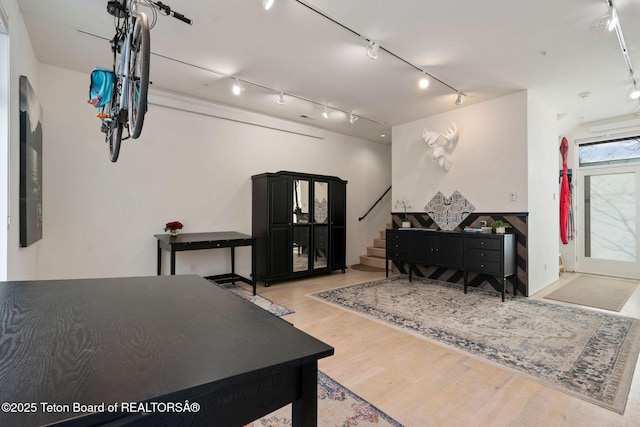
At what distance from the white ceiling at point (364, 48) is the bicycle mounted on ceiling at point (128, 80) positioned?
3.28 feet

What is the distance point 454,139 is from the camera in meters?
5.05

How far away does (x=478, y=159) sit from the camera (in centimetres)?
479

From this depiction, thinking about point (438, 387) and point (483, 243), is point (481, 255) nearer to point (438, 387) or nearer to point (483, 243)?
point (483, 243)

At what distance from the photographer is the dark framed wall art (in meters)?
2.55

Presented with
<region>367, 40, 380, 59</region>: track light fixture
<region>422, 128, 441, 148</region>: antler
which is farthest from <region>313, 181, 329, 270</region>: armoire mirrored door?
<region>367, 40, 380, 59</region>: track light fixture

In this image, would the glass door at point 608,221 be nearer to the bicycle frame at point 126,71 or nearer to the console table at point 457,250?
the console table at point 457,250

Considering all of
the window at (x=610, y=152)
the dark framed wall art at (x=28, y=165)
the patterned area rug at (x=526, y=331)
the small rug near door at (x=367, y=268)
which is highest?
the window at (x=610, y=152)

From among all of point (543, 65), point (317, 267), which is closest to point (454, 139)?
point (543, 65)

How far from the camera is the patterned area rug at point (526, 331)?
226 centimetres

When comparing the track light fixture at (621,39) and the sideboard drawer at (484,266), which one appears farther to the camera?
the sideboard drawer at (484,266)

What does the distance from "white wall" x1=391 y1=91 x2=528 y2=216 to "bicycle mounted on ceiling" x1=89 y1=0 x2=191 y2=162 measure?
14.5 feet

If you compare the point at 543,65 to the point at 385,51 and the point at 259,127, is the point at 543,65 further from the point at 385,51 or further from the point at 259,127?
the point at 259,127

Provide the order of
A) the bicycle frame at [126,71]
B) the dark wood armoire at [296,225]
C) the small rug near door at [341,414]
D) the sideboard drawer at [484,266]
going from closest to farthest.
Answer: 1. the bicycle frame at [126,71]
2. the small rug near door at [341,414]
3. the sideboard drawer at [484,266]
4. the dark wood armoire at [296,225]

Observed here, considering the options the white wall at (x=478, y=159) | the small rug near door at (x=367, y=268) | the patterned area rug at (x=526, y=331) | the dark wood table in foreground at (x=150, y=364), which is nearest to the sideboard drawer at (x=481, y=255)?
the patterned area rug at (x=526, y=331)
